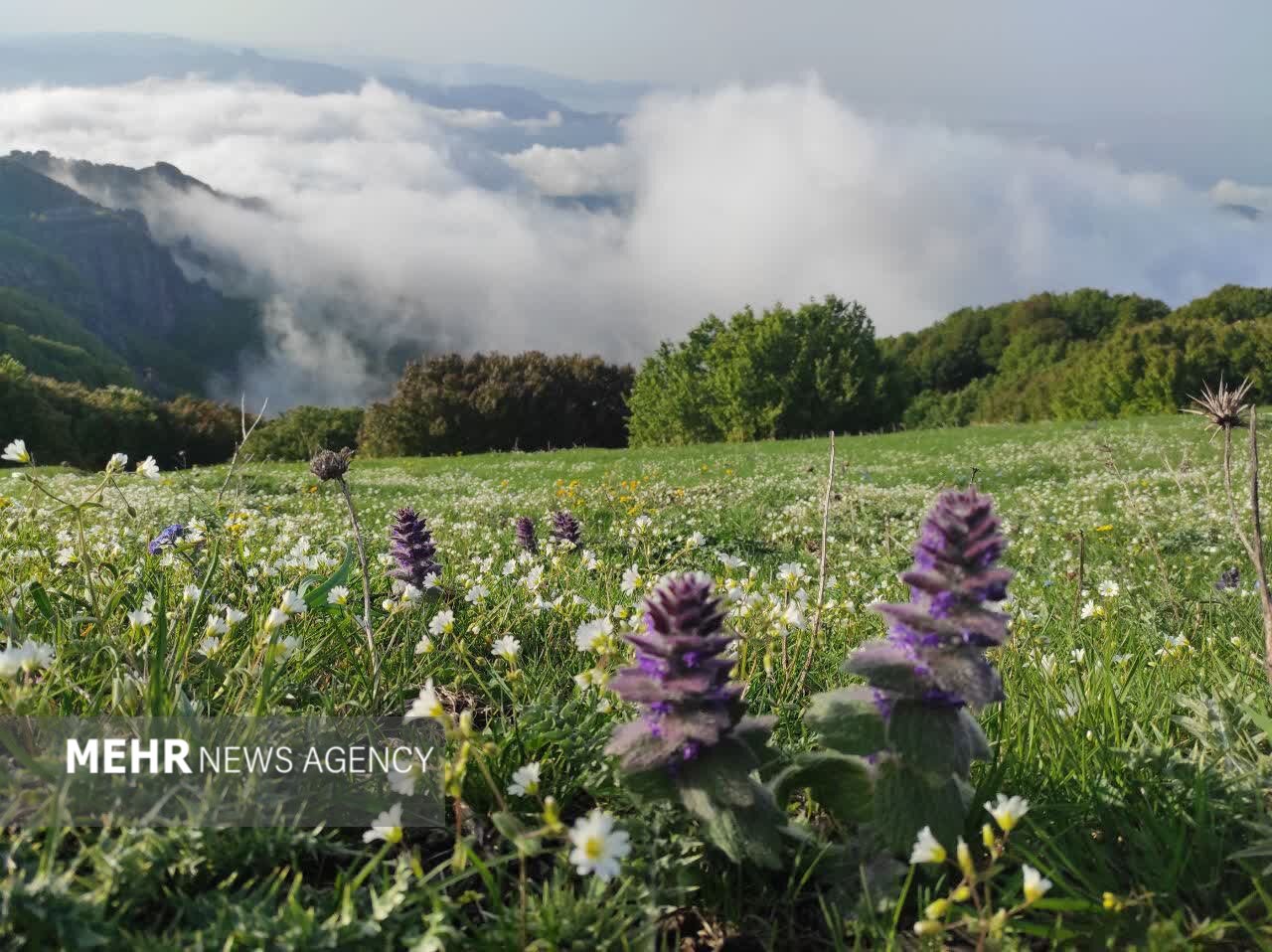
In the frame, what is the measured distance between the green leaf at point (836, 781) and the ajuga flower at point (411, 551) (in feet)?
8.90

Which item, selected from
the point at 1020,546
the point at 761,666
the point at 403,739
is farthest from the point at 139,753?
the point at 1020,546

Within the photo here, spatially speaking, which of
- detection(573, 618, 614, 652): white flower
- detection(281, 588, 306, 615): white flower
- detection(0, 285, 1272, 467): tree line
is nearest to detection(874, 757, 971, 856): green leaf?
detection(573, 618, 614, 652): white flower

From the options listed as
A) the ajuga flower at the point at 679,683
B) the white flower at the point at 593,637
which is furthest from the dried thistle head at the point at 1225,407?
the white flower at the point at 593,637

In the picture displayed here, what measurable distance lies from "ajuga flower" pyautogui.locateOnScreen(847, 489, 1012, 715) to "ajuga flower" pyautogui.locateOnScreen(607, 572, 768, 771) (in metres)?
0.35

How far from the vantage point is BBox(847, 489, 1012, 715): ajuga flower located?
1941mm

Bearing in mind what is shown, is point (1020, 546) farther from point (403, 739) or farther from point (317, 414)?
point (317, 414)

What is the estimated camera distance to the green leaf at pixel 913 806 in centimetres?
208

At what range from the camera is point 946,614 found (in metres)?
2.01

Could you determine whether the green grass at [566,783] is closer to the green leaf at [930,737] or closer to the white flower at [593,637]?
the white flower at [593,637]

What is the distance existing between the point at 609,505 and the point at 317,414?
9133 centimetres

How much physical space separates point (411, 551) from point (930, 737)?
3.23 metres

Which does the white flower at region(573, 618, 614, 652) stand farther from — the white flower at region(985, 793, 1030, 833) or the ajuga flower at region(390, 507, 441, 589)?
the ajuga flower at region(390, 507, 441, 589)

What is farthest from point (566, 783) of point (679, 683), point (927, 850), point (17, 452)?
point (17, 452)

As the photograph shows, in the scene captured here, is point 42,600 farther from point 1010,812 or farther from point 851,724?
point 1010,812
